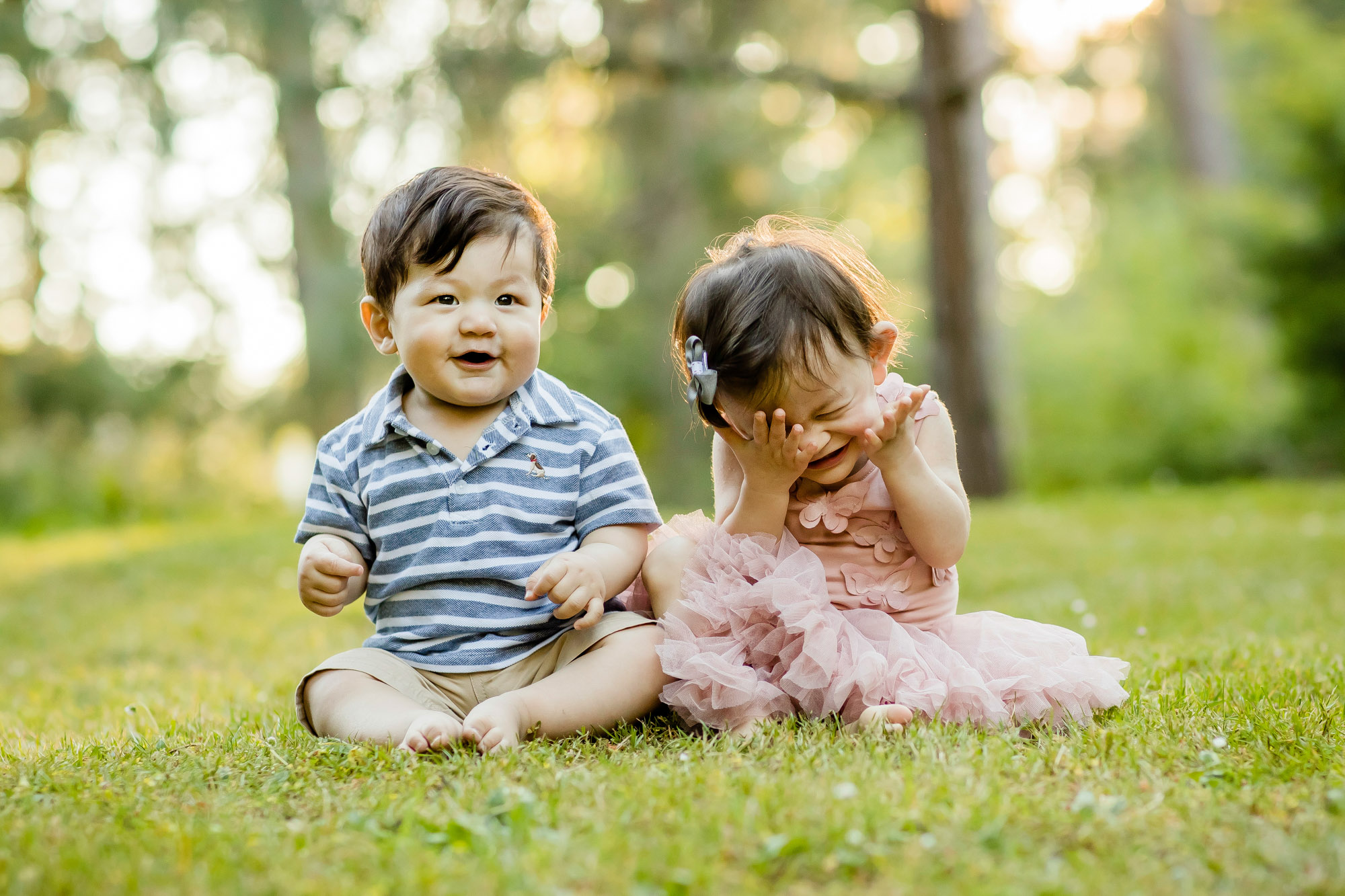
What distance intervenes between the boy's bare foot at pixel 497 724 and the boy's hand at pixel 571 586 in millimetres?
212

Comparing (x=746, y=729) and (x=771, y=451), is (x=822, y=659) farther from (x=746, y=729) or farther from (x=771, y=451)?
(x=771, y=451)

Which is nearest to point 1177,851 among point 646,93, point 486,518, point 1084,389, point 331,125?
point 486,518

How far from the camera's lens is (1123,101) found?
21453mm

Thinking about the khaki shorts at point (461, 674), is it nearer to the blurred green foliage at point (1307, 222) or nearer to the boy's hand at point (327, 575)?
the boy's hand at point (327, 575)

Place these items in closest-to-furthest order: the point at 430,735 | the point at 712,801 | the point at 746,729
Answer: the point at 712,801 → the point at 430,735 → the point at 746,729

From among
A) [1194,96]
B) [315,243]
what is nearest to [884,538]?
[315,243]

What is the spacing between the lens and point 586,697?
8.02 ft

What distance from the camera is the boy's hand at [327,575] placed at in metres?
2.49

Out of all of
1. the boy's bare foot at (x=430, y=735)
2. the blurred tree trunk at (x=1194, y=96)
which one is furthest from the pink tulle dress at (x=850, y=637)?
the blurred tree trunk at (x=1194, y=96)

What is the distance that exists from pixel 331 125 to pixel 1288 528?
8093 millimetres

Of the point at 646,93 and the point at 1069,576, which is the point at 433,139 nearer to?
the point at 646,93

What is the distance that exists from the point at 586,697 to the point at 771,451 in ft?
2.19

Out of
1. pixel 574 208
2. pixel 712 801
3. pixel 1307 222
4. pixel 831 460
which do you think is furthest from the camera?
pixel 574 208

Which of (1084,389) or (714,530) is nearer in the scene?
(714,530)
